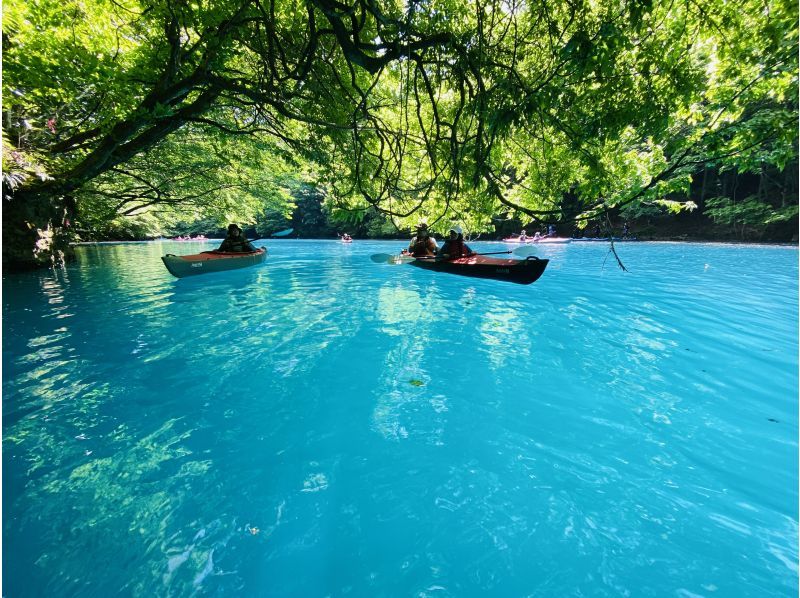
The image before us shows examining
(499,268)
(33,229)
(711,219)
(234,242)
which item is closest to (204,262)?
(234,242)

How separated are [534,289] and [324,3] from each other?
36.0 ft

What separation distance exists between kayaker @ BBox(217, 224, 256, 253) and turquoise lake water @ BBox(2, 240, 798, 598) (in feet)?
28.0

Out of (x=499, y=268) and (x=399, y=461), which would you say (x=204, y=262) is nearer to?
(x=499, y=268)

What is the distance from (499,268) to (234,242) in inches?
468

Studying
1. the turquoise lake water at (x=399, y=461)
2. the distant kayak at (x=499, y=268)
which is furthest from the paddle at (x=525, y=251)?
the turquoise lake water at (x=399, y=461)

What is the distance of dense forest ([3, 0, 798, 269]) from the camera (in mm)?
3127

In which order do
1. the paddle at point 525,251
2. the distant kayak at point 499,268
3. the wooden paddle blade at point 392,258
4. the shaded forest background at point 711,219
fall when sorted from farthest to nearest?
the shaded forest background at point 711,219, the wooden paddle blade at point 392,258, the paddle at point 525,251, the distant kayak at point 499,268

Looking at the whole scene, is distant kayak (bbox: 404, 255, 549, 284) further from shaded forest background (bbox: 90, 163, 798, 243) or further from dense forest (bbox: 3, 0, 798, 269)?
shaded forest background (bbox: 90, 163, 798, 243)

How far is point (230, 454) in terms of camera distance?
11.0 feet

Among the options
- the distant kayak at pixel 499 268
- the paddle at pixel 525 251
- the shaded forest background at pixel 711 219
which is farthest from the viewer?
the shaded forest background at pixel 711 219

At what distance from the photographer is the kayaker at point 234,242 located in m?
15.3

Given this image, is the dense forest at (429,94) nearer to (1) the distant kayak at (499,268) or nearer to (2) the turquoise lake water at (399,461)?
(2) the turquoise lake water at (399,461)

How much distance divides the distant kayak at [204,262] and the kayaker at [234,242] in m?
0.50

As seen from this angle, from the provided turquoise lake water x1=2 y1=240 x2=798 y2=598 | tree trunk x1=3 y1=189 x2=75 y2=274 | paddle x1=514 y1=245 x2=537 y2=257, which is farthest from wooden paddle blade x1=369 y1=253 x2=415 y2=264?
tree trunk x1=3 y1=189 x2=75 y2=274
